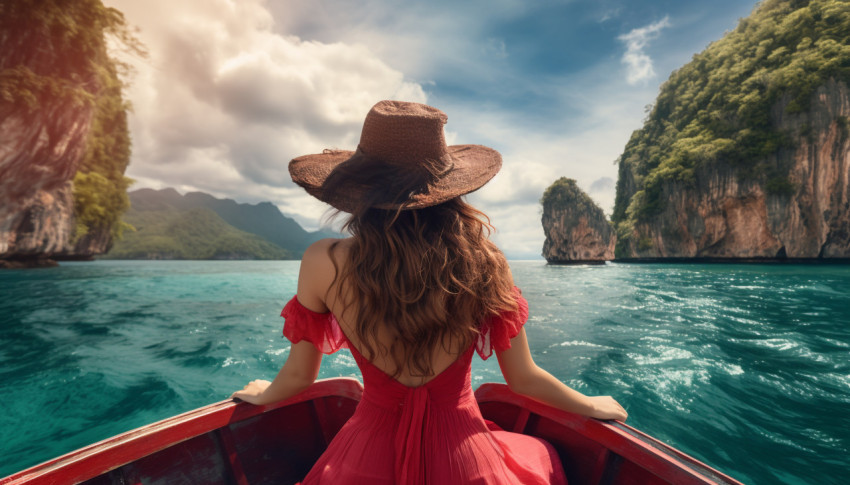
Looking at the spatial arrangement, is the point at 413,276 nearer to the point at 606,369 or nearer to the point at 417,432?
the point at 417,432

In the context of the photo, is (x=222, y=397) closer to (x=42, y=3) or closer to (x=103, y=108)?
(x=42, y=3)

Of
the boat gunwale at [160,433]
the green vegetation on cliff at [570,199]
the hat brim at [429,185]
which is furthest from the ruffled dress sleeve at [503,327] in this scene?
the green vegetation on cliff at [570,199]

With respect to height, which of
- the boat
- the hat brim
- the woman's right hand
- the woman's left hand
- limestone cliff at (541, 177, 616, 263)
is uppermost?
limestone cliff at (541, 177, 616, 263)

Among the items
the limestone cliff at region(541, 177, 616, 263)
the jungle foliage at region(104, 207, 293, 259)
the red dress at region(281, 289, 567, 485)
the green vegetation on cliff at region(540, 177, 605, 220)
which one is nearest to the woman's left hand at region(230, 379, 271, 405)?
the red dress at region(281, 289, 567, 485)

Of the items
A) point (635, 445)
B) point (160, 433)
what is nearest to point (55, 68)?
point (160, 433)

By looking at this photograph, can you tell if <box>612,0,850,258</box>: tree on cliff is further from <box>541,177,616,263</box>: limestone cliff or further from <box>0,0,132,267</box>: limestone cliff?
<box>0,0,132,267</box>: limestone cliff

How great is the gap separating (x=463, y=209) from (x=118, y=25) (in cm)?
2568

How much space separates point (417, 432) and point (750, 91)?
3933cm

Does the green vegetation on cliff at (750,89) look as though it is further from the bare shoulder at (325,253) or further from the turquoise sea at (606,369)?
the bare shoulder at (325,253)

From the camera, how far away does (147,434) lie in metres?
1.56

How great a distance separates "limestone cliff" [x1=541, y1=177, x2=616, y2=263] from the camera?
51.6 metres

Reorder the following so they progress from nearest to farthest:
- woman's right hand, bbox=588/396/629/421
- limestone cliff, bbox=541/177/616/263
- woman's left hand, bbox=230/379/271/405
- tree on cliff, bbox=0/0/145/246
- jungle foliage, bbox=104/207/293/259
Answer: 1. woman's right hand, bbox=588/396/629/421
2. woman's left hand, bbox=230/379/271/405
3. tree on cliff, bbox=0/0/145/246
4. limestone cliff, bbox=541/177/616/263
5. jungle foliage, bbox=104/207/293/259

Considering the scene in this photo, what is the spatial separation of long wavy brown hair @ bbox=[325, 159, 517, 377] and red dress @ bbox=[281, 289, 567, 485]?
0.32 feet

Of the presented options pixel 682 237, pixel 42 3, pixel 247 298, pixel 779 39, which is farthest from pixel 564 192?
pixel 42 3
